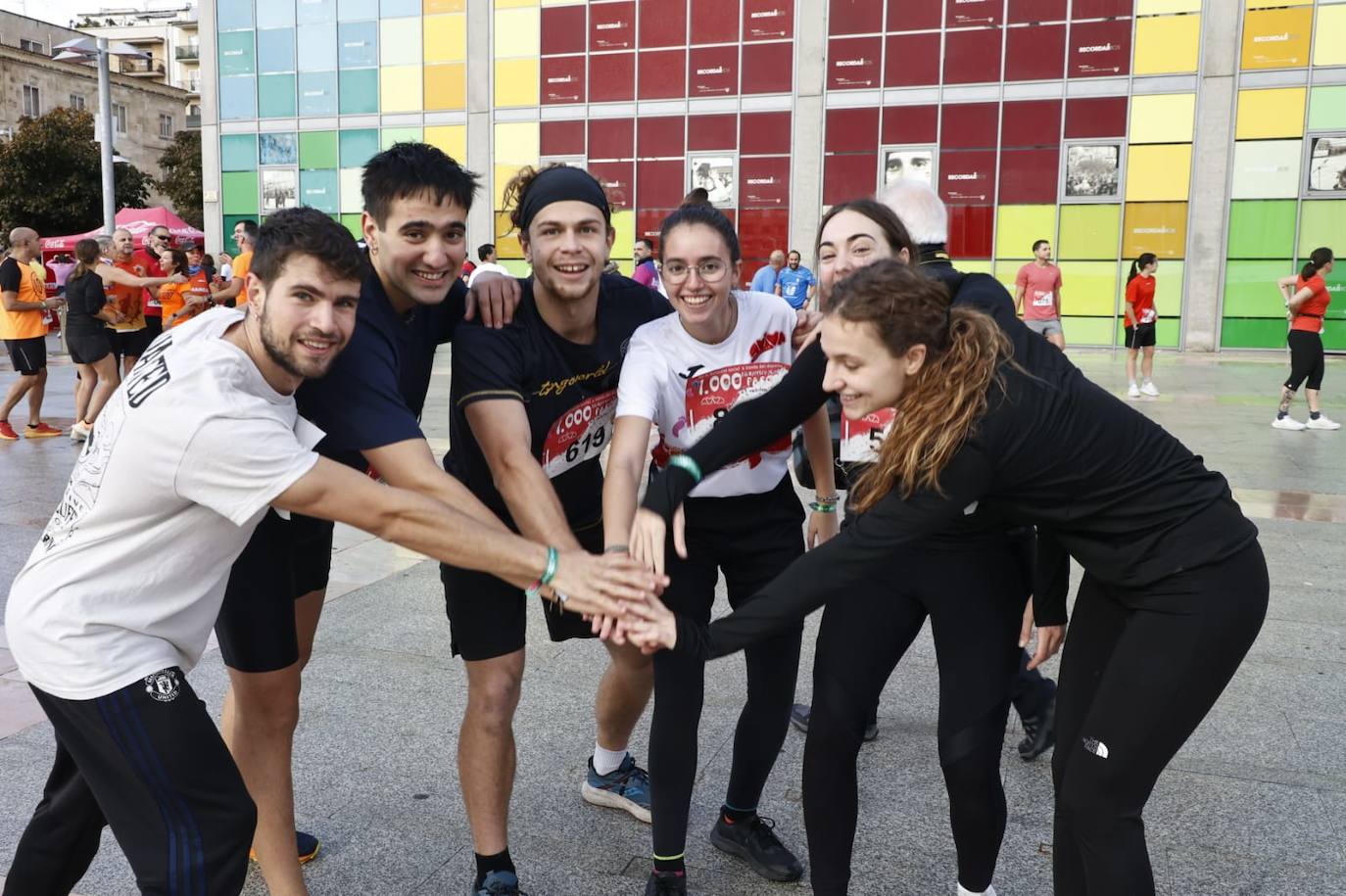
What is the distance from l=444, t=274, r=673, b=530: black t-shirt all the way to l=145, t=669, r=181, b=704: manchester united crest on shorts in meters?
1.06

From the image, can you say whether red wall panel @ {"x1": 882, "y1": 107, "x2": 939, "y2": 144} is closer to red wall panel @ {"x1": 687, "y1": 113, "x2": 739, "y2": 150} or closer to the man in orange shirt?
red wall panel @ {"x1": 687, "y1": 113, "x2": 739, "y2": 150}

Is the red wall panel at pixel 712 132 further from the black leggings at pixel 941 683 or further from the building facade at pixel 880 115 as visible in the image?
the black leggings at pixel 941 683

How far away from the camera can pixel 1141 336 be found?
14.9m

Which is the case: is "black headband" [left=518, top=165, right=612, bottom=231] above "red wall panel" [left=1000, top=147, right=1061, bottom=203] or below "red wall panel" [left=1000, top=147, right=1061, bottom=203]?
below

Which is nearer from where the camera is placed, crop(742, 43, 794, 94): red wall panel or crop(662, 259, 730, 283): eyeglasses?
crop(662, 259, 730, 283): eyeglasses

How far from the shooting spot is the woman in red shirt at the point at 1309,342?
12.0m

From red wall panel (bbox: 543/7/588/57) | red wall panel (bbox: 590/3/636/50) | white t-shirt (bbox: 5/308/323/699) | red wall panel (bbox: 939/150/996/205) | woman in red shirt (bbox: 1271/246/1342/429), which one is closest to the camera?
white t-shirt (bbox: 5/308/323/699)

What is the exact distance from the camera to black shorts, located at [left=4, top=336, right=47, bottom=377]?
35.1ft

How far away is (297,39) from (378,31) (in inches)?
93.1

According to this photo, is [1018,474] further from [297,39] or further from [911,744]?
[297,39]

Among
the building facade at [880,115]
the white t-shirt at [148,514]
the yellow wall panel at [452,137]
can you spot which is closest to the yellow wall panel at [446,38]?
the building facade at [880,115]

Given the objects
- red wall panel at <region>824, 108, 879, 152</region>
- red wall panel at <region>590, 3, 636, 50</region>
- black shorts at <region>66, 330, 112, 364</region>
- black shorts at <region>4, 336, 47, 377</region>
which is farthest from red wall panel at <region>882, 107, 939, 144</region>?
black shorts at <region>4, 336, 47, 377</region>

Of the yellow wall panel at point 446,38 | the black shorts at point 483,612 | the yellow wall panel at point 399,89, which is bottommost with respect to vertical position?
the black shorts at point 483,612

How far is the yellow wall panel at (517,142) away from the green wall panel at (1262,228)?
15446 millimetres
